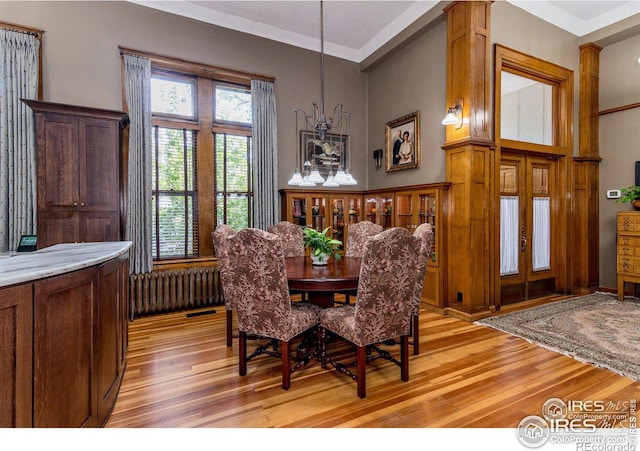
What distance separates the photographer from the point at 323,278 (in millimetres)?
2457

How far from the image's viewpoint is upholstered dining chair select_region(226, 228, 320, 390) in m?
2.19

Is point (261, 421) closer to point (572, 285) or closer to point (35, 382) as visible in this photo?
point (35, 382)

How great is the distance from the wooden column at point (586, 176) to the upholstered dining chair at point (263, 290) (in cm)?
483

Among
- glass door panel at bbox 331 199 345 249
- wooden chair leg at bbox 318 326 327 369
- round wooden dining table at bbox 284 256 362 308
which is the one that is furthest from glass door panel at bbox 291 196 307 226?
wooden chair leg at bbox 318 326 327 369

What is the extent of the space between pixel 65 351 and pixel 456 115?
4.17m

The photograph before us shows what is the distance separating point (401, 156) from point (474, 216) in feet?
5.18

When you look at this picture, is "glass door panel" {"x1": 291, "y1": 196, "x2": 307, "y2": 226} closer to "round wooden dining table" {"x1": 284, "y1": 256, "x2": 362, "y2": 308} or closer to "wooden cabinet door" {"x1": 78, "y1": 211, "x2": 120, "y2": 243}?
"round wooden dining table" {"x1": 284, "y1": 256, "x2": 362, "y2": 308}

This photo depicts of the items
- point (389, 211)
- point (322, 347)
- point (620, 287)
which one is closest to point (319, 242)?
point (322, 347)

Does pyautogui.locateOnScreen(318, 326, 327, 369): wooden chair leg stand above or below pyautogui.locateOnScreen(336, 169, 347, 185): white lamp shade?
below

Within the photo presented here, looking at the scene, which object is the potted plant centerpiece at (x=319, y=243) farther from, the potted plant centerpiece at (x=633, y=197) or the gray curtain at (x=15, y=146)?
the potted plant centerpiece at (x=633, y=197)

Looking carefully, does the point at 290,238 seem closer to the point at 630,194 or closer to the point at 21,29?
the point at 21,29

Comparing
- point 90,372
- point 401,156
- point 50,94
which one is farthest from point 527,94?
point 50,94

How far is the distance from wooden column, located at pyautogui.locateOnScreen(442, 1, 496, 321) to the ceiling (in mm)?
704

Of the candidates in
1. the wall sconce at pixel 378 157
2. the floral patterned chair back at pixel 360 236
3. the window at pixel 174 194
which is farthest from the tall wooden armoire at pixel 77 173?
the wall sconce at pixel 378 157
